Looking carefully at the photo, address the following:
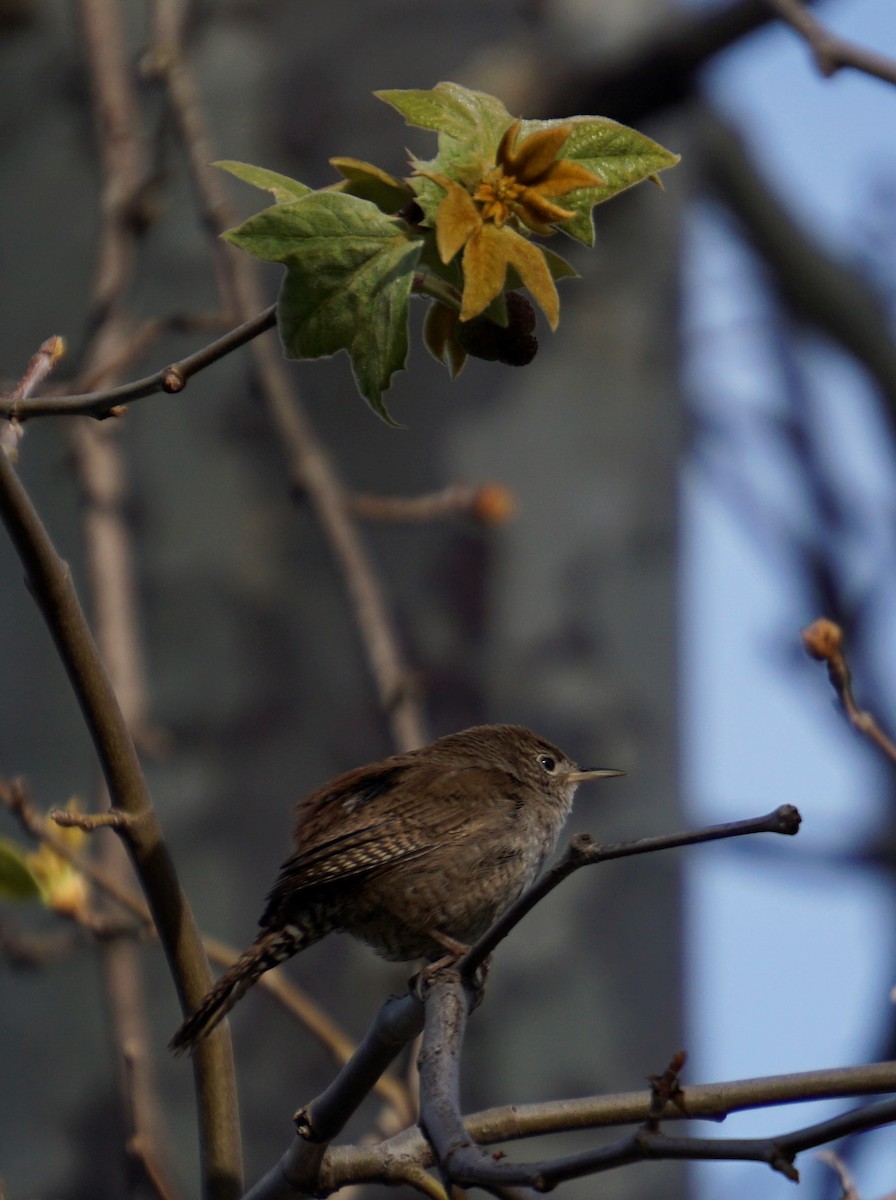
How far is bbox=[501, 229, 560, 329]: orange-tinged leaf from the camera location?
129cm

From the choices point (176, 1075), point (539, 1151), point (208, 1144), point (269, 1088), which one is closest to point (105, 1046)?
point (176, 1075)

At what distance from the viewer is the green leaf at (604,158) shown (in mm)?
1351

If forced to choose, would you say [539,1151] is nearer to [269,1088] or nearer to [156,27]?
[269,1088]

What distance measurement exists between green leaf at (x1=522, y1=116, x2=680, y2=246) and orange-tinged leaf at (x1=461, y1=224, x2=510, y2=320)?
0.31 ft

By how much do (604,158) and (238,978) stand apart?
4.02ft

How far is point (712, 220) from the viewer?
602 cm

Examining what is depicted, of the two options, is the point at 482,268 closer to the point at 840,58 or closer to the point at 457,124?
the point at 457,124

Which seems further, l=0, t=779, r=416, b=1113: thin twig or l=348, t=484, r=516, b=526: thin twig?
l=348, t=484, r=516, b=526: thin twig

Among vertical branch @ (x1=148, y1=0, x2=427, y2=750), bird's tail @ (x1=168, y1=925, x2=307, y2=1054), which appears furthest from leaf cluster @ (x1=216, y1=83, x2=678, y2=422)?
vertical branch @ (x1=148, y1=0, x2=427, y2=750)

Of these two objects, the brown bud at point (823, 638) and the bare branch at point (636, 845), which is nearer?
the bare branch at point (636, 845)

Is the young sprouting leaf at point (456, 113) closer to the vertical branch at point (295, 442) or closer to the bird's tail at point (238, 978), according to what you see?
the bird's tail at point (238, 978)

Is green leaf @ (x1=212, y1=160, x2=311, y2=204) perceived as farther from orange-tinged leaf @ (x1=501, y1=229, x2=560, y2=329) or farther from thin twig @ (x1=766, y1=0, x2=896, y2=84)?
thin twig @ (x1=766, y1=0, x2=896, y2=84)

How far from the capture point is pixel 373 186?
4.39 feet

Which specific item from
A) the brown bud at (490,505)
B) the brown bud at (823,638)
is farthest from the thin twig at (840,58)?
the brown bud at (490,505)
